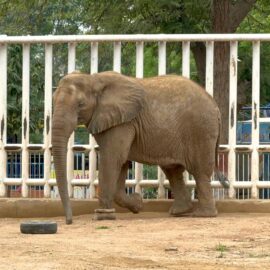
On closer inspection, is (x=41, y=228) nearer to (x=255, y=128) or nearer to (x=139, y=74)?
(x=139, y=74)

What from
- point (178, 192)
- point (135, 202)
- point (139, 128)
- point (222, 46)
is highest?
point (222, 46)

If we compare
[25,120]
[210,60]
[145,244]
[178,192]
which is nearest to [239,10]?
[210,60]

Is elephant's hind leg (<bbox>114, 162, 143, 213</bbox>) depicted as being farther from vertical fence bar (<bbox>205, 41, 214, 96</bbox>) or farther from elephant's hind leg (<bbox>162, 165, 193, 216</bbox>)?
vertical fence bar (<bbox>205, 41, 214, 96</bbox>)

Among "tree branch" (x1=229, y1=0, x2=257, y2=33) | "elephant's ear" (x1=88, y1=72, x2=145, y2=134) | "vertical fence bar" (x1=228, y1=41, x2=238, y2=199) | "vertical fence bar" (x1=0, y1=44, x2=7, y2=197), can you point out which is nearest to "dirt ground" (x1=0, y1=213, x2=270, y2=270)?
"vertical fence bar" (x1=228, y1=41, x2=238, y2=199)

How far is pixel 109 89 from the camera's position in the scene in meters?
13.4

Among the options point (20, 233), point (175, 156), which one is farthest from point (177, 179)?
point (20, 233)

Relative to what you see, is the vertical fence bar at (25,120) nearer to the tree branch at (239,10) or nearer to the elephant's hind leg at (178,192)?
the elephant's hind leg at (178,192)

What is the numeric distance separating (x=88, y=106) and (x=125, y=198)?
4.05 ft

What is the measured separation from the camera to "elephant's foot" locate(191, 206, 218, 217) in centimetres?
1369

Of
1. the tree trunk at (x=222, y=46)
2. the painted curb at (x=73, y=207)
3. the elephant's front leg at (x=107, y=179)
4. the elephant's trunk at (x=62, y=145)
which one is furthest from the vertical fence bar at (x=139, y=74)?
the tree trunk at (x=222, y=46)

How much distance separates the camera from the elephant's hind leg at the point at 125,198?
13.7 metres

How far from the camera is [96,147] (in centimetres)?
1415

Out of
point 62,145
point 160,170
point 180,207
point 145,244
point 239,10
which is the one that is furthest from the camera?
point 239,10

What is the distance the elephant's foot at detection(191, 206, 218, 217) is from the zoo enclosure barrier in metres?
0.46
